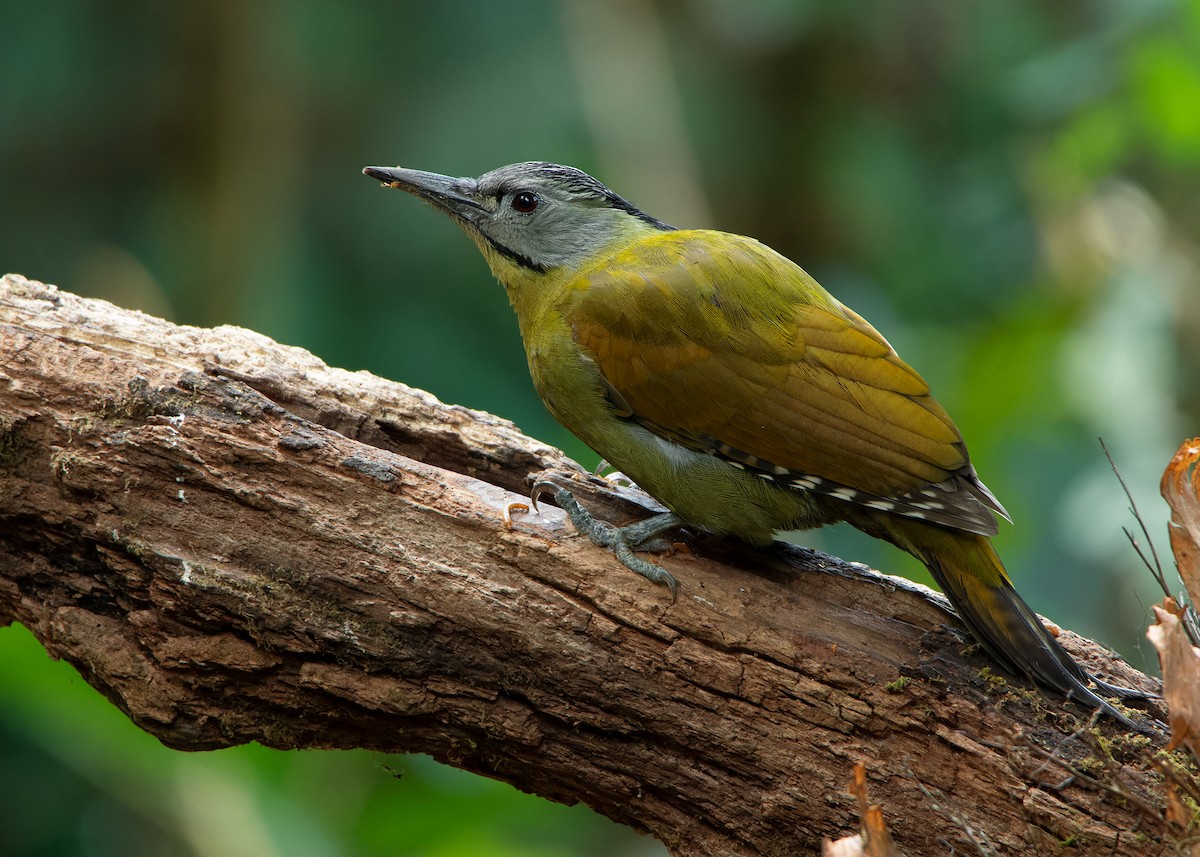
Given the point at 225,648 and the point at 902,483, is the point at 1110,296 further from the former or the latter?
the point at 225,648

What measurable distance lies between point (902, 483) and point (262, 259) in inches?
156

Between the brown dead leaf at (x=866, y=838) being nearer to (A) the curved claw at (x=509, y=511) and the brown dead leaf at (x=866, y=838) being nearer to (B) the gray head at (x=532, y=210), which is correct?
(A) the curved claw at (x=509, y=511)

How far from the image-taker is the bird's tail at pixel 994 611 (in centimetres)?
319

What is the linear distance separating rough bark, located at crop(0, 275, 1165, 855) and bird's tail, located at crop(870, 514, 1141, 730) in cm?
7

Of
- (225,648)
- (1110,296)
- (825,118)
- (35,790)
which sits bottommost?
(35,790)

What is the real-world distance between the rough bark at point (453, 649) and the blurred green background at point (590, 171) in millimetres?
1538

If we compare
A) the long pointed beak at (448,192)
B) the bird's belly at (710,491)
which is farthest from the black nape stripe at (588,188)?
the bird's belly at (710,491)

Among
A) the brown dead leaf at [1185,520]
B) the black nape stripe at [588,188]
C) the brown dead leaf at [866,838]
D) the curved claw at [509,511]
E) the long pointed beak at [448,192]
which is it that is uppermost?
the black nape stripe at [588,188]

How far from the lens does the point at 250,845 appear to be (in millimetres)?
5020

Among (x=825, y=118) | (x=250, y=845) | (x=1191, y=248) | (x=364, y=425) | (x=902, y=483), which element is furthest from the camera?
(x=825, y=118)

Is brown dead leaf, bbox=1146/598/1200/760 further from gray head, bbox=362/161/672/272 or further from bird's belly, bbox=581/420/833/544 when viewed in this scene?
gray head, bbox=362/161/672/272

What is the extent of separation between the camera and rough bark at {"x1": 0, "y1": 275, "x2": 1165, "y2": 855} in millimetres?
3082

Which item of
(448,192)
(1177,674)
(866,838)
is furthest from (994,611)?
(448,192)

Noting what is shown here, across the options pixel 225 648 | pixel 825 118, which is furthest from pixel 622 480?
pixel 825 118
